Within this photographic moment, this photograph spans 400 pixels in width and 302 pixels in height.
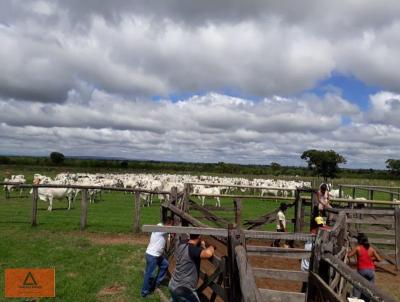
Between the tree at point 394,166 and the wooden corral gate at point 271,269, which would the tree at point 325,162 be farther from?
the wooden corral gate at point 271,269

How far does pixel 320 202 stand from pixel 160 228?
7784 mm

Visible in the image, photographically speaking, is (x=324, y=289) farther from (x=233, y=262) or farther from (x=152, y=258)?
(x=152, y=258)

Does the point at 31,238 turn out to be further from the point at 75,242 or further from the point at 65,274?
the point at 65,274

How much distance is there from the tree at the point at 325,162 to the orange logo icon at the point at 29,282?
2812 inches

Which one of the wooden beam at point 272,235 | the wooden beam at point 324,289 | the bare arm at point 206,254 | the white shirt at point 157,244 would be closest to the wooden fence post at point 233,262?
the wooden beam at point 272,235

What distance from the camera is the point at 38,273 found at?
8312 mm

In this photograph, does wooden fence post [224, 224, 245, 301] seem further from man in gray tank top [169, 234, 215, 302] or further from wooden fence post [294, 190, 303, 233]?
wooden fence post [294, 190, 303, 233]

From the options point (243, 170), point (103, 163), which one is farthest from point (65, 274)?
point (103, 163)

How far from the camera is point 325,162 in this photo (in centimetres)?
7619

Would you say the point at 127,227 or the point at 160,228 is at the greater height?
the point at 160,228

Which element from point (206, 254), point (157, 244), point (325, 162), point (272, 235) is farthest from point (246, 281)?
point (325, 162)

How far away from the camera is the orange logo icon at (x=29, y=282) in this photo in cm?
814

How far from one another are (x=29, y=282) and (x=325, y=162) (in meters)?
72.2

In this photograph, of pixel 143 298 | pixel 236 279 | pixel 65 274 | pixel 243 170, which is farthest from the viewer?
pixel 243 170
